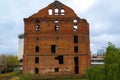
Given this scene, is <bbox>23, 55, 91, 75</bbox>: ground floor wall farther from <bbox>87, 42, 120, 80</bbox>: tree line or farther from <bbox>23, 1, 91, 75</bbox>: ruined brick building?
<bbox>87, 42, 120, 80</bbox>: tree line

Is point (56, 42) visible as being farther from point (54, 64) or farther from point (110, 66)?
point (110, 66)

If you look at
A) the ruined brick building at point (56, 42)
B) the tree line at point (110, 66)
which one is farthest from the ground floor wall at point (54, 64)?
the tree line at point (110, 66)

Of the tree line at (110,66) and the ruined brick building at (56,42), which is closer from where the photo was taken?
the tree line at (110,66)

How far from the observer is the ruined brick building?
72.6m

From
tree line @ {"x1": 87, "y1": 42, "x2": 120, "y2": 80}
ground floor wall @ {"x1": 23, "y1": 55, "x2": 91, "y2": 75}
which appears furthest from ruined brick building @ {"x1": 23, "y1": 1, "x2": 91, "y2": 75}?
tree line @ {"x1": 87, "y1": 42, "x2": 120, "y2": 80}

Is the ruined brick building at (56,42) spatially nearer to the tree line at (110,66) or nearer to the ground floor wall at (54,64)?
the ground floor wall at (54,64)

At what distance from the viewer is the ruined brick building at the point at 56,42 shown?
238 feet

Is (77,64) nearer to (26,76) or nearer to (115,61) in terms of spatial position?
(26,76)

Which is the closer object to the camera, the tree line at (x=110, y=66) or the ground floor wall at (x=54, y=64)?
the tree line at (x=110, y=66)

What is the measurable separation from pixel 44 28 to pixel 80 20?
6.82m

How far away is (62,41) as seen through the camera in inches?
2896

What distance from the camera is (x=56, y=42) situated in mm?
73438

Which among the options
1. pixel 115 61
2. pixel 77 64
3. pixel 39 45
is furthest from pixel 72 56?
pixel 115 61

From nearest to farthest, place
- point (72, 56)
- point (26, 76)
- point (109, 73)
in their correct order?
1. point (109, 73)
2. point (26, 76)
3. point (72, 56)
